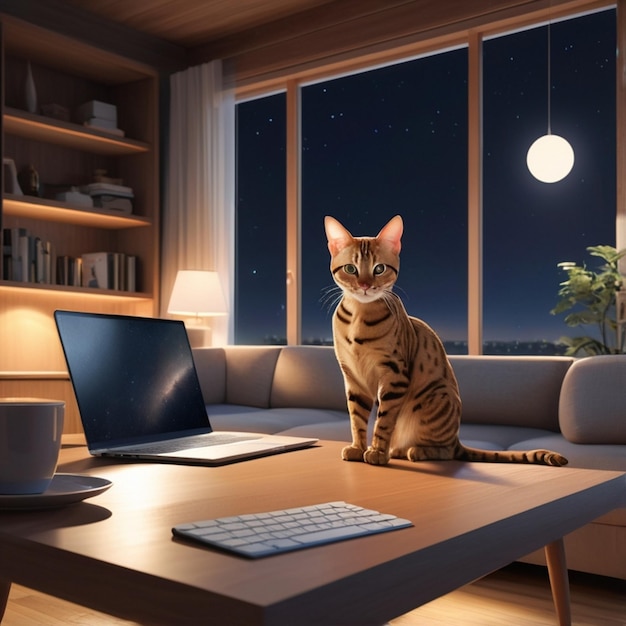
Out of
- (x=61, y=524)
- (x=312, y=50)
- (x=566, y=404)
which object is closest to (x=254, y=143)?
(x=312, y=50)

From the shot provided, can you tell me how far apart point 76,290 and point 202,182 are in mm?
1118

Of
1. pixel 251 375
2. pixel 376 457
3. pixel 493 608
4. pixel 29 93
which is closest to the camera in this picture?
pixel 376 457

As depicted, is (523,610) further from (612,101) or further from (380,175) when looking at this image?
(380,175)

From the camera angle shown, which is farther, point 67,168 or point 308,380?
point 67,168

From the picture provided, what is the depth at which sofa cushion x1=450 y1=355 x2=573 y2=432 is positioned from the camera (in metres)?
3.09

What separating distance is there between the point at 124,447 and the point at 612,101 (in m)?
4.73

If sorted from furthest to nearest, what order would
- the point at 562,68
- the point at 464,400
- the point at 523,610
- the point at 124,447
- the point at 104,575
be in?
1. the point at 562,68
2. the point at 464,400
3. the point at 523,610
4. the point at 124,447
5. the point at 104,575

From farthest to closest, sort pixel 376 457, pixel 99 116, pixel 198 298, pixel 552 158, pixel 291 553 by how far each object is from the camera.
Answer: pixel 99 116 < pixel 198 298 < pixel 552 158 < pixel 376 457 < pixel 291 553

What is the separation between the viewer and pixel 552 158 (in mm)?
3871

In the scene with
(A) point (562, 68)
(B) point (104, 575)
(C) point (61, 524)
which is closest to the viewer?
(B) point (104, 575)

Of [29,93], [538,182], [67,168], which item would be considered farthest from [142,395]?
[538,182]

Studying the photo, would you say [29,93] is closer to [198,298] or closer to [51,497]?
[198,298]

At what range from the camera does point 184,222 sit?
521 cm

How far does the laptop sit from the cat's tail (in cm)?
29
